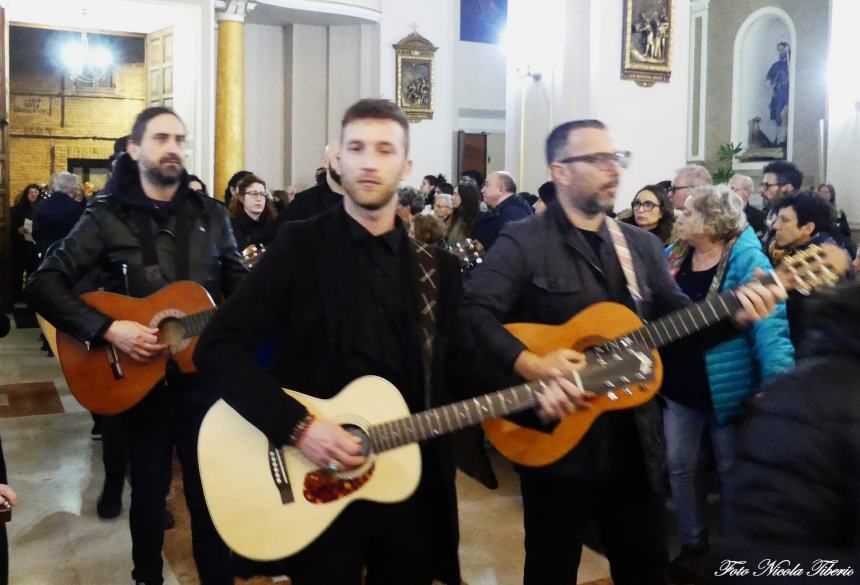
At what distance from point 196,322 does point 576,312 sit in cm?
132

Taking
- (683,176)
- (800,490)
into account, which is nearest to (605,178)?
(800,490)

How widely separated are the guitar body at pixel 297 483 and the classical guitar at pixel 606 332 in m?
0.48

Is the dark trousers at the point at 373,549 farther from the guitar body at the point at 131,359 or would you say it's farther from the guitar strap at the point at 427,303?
the guitar body at the point at 131,359

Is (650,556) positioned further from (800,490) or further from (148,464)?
(148,464)

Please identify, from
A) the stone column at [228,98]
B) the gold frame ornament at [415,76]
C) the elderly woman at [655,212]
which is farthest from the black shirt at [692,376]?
the gold frame ornament at [415,76]

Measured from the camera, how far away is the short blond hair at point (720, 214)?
11.3 ft

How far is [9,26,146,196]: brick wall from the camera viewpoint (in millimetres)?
14109

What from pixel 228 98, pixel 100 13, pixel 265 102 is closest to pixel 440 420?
pixel 100 13

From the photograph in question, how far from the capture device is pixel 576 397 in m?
2.20

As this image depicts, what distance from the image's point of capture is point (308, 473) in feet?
6.62

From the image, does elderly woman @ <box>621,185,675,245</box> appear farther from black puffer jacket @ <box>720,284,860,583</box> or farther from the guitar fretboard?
black puffer jacket @ <box>720,284,860,583</box>

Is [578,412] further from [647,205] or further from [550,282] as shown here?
[647,205]

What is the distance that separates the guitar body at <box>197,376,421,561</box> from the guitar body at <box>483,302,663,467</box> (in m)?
0.48

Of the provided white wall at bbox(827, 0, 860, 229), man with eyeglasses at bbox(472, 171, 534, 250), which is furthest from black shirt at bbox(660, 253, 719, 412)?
white wall at bbox(827, 0, 860, 229)
